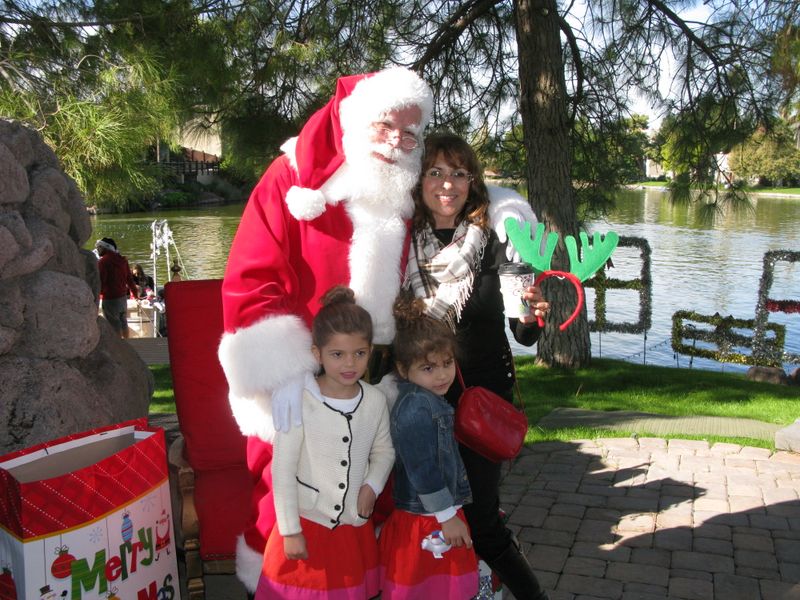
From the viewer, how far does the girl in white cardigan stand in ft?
6.40

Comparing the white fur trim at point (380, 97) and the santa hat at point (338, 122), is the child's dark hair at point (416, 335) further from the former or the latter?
the white fur trim at point (380, 97)

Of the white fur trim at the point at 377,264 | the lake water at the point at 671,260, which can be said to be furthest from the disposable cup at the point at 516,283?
the lake water at the point at 671,260

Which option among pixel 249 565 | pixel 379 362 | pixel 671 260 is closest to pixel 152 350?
→ pixel 249 565

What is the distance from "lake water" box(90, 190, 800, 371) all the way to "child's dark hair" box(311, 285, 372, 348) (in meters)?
5.90

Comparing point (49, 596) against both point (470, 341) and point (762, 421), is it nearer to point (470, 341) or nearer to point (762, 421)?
point (470, 341)

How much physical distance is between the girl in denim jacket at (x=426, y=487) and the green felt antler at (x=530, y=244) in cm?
31

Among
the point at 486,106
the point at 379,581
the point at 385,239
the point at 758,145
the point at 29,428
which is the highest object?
the point at 486,106

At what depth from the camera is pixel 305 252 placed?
2266 mm

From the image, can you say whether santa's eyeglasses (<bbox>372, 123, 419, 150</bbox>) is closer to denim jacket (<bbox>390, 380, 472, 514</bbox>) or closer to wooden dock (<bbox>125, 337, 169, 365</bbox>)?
denim jacket (<bbox>390, 380, 472, 514</bbox>)

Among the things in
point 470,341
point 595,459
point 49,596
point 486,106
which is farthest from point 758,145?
point 49,596

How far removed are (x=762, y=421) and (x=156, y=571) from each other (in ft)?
14.3

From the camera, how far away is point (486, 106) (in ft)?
23.9

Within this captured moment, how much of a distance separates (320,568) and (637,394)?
4751 mm

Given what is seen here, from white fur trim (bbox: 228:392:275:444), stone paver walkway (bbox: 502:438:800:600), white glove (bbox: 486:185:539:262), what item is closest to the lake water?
stone paver walkway (bbox: 502:438:800:600)
